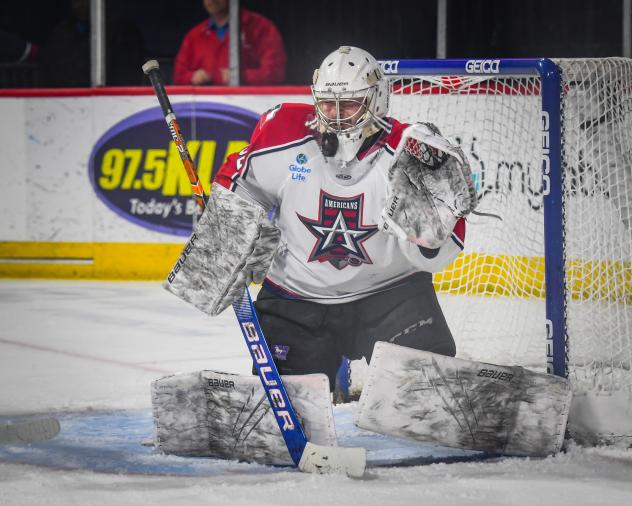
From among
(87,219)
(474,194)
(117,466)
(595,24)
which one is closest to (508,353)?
(474,194)

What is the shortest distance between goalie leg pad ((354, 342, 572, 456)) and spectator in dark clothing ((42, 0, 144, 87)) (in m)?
4.24

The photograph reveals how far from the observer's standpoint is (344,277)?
286 cm

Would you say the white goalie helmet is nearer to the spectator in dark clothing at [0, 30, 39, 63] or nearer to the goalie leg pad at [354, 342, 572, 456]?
the goalie leg pad at [354, 342, 572, 456]

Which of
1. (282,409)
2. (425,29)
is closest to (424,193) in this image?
(282,409)

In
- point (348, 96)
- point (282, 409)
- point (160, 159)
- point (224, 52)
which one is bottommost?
point (282, 409)

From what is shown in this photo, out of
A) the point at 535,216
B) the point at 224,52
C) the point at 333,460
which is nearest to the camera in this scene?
the point at 333,460

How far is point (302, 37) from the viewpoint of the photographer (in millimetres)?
6461

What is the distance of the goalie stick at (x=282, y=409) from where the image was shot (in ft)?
8.25

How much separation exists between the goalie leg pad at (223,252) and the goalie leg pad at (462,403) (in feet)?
1.16

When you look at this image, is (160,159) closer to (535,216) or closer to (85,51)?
(85,51)

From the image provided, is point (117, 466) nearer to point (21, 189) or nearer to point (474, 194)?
point (474, 194)

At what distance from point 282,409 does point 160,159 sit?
4.07m

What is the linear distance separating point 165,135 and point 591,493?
14.7 ft

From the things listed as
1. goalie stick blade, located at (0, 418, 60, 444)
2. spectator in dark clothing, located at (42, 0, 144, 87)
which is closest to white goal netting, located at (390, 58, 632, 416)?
goalie stick blade, located at (0, 418, 60, 444)
